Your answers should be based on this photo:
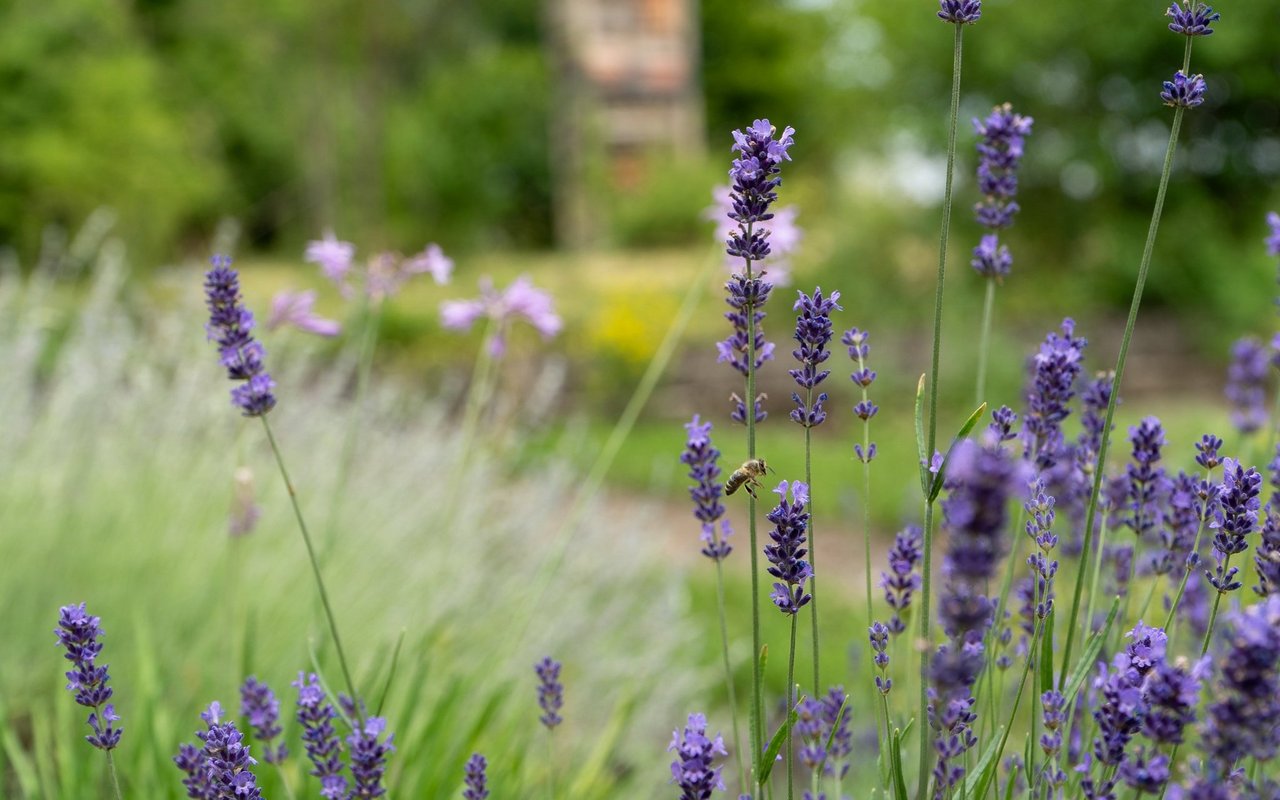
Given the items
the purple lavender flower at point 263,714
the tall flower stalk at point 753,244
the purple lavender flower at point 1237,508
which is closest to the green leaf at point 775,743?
the tall flower stalk at point 753,244

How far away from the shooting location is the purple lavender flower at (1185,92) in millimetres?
1343

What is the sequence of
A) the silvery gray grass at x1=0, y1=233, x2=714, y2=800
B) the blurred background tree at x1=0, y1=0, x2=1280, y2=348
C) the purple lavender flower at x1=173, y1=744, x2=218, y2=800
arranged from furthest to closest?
the blurred background tree at x1=0, y1=0, x2=1280, y2=348 → the silvery gray grass at x1=0, y1=233, x2=714, y2=800 → the purple lavender flower at x1=173, y1=744, x2=218, y2=800

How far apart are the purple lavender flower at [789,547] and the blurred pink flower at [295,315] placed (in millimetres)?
1155

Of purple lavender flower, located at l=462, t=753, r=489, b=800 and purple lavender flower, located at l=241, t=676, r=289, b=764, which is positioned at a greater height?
purple lavender flower, located at l=241, t=676, r=289, b=764

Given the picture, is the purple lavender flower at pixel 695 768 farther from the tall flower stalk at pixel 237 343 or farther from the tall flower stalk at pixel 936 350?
the tall flower stalk at pixel 237 343

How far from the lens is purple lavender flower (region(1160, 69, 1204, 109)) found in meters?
1.34

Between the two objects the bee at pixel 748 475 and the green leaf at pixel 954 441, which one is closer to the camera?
the green leaf at pixel 954 441

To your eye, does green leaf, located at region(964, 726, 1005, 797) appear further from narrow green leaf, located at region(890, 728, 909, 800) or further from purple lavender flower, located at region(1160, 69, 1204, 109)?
purple lavender flower, located at region(1160, 69, 1204, 109)

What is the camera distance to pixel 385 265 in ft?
7.59

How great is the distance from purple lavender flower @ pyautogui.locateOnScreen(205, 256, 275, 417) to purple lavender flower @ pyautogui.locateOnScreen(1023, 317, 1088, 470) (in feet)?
3.20

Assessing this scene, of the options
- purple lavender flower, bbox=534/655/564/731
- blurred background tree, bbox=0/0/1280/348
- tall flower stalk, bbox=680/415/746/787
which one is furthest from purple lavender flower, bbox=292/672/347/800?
blurred background tree, bbox=0/0/1280/348

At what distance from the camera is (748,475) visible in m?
1.41

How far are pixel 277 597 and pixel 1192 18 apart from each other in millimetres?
2891

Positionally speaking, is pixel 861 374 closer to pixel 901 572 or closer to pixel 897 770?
pixel 901 572
